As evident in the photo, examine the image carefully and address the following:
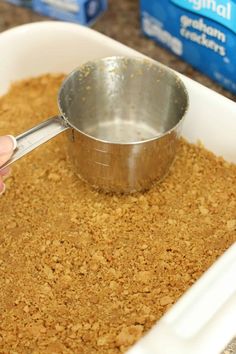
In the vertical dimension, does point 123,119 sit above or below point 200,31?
below

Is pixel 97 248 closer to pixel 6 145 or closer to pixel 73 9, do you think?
pixel 6 145

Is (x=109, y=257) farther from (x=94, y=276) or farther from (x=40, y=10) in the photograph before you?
(x=40, y=10)

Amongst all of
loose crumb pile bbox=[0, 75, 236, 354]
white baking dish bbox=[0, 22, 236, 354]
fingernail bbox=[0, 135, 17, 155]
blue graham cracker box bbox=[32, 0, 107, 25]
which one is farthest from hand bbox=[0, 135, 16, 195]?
blue graham cracker box bbox=[32, 0, 107, 25]

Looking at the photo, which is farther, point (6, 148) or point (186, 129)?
point (186, 129)

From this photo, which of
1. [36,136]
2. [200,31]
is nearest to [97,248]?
[36,136]

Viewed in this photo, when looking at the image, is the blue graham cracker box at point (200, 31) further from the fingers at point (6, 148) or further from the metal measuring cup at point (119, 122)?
the fingers at point (6, 148)

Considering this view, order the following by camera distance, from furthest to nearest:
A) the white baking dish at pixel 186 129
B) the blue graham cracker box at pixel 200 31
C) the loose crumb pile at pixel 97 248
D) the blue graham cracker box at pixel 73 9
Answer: the blue graham cracker box at pixel 73 9 → the blue graham cracker box at pixel 200 31 → the loose crumb pile at pixel 97 248 → the white baking dish at pixel 186 129

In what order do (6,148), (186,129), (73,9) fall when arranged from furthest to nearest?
(73,9)
(186,129)
(6,148)

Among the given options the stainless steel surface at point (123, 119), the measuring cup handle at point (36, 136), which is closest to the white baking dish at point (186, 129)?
the stainless steel surface at point (123, 119)
